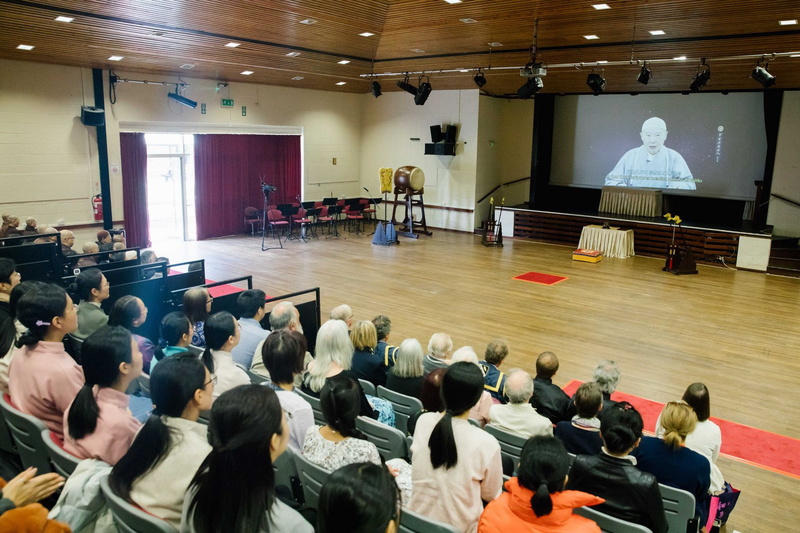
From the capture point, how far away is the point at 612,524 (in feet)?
7.91

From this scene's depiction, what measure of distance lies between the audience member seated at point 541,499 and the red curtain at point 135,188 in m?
11.6

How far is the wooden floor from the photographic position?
18.6 ft

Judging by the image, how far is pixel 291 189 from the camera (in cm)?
1532

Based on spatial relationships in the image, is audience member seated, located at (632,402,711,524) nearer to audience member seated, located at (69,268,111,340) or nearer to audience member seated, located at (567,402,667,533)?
audience member seated, located at (567,402,667,533)

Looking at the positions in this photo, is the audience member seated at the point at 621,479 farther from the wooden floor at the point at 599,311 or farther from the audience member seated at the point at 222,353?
the audience member seated at the point at 222,353

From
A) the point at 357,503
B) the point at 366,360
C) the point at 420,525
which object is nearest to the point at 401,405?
the point at 366,360

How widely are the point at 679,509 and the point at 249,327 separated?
298 cm

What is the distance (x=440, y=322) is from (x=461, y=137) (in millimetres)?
8217

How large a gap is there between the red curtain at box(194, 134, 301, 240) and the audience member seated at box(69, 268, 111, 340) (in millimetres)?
9221

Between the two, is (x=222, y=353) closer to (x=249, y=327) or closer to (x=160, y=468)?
(x=249, y=327)

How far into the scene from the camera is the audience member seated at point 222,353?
127 inches

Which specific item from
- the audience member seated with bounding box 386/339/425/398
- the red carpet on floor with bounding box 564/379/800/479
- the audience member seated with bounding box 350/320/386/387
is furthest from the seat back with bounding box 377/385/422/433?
the red carpet on floor with bounding box 564/379/800/479

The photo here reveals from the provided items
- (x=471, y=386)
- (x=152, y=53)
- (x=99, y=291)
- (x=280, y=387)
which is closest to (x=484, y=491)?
(x=471, y=386)

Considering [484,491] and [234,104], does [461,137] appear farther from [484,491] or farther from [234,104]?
[484,491]
